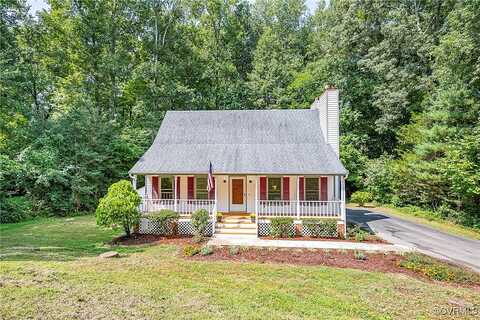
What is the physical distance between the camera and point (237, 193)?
16.0m

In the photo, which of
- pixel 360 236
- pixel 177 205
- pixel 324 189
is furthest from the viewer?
pixel 324 189

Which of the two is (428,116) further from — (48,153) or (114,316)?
(48,153)

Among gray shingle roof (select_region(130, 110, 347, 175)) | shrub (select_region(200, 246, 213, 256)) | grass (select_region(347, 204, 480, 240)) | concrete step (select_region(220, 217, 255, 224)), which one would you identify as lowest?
grass (select_region(347, 204, 480, 240))

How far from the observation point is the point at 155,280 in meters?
7.55

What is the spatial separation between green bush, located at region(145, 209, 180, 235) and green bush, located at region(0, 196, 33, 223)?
989 cm

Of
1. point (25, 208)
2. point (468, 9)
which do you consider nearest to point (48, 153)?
point (25, 208)

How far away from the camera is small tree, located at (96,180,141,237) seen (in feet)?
40.8

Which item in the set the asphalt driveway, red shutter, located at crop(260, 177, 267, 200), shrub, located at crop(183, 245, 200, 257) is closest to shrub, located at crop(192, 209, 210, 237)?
shrub, located at crop(183, 245, 200, 257)

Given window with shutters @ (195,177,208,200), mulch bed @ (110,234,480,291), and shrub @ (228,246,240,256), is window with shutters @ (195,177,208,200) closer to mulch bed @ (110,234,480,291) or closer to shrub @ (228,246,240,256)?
mulch bed @ (110,234,480,291)

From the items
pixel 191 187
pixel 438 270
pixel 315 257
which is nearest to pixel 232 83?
pixel 191 187

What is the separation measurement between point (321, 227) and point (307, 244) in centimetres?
189

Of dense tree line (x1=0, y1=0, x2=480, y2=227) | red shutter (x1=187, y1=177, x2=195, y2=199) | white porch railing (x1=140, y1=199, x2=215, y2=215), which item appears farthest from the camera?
dense tree line (x1=0, y1=0, x2=480, y2=227)

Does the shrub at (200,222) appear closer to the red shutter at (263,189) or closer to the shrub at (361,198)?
the red shutter at (263,189)

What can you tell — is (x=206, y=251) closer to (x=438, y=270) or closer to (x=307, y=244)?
(x=307, y=244)
